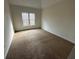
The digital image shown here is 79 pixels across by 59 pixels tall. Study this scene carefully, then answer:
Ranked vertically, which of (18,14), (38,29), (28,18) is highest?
(18,14)

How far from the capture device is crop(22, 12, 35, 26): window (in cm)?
665

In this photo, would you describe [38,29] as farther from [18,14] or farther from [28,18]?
[18,14]

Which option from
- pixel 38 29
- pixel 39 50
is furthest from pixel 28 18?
pixel 39 50

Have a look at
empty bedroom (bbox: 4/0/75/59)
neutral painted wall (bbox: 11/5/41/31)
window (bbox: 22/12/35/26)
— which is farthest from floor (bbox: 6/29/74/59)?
window (bbox: 22/12/35/26)

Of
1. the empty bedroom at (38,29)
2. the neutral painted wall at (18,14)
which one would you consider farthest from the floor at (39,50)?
the neutral painted wall at (18,14)

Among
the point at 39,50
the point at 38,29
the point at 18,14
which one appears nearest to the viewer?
the point at 39,50

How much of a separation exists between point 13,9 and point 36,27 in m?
3.04

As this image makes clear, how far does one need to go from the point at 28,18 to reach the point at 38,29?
5.35 ft

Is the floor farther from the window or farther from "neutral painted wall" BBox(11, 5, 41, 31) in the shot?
the window

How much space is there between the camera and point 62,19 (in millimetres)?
3963

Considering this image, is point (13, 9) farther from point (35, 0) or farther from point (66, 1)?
point (66, 1)

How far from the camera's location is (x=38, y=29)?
6.96 m
